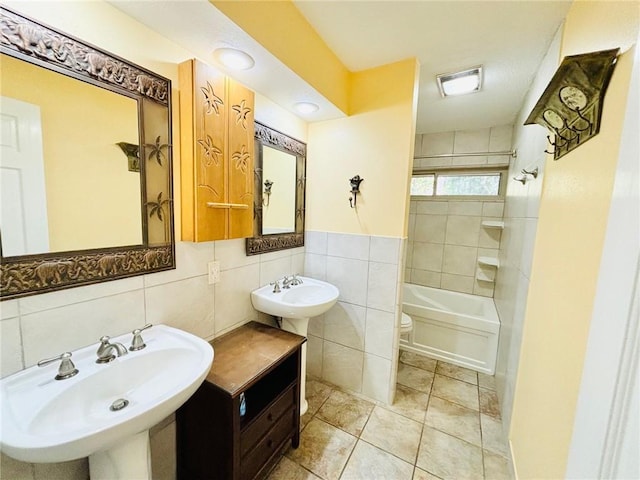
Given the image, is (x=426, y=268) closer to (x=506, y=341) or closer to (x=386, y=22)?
(x=506, y=341)

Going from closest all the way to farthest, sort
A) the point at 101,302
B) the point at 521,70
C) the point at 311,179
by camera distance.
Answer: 1. the point at 101,302
2. the point at 521,70
3. the point at 311,179

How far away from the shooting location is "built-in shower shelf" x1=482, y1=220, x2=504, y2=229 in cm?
268

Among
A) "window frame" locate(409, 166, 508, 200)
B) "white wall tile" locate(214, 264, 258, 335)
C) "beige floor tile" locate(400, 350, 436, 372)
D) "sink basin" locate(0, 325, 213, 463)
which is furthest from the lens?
"window frame" locate(409, 166, 508, 200)

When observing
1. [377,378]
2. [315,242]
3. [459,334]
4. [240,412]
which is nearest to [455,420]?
[377,378]

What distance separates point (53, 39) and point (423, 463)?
256 centimetres

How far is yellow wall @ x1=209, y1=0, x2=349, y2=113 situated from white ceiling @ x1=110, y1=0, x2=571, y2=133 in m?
0.04

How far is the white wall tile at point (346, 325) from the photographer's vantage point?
196 centimetres

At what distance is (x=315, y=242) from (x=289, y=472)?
1482mm

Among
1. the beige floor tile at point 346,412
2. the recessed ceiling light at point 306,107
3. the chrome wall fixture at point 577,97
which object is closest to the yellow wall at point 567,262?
the chrome wall fixture at point 577,97

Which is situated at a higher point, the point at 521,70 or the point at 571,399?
the point at 521,70

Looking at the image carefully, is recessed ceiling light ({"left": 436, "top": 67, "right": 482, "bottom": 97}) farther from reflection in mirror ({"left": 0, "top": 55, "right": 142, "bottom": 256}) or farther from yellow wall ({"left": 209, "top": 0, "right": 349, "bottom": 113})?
reflection in mirror ({"left": 0, "top": 55, "right": 142, "bottom": 256})

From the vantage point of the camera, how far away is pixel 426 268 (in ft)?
10.7

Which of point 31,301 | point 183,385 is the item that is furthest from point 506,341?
point 31,301

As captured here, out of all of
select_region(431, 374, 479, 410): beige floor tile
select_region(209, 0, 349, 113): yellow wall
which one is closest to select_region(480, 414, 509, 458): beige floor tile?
select_region(431, 374, 479, 410): beige floor tile
